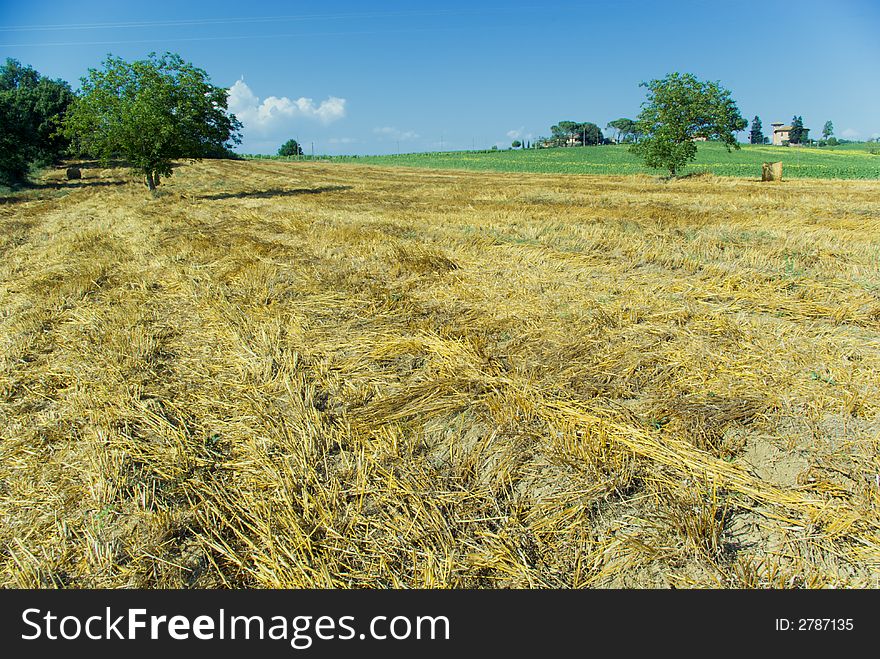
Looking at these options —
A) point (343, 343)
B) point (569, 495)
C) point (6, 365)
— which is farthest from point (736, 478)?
point (6, 365)

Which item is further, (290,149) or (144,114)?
(290,149)

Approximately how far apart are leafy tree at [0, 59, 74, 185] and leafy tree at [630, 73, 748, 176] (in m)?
29.4

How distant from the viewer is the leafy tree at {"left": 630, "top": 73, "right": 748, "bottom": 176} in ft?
87.9

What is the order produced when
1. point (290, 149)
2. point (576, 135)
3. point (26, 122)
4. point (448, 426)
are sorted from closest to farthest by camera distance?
1. point (448, 426)
2. point (26, 122)
3. point (290, 149)
4. point (576, 135)

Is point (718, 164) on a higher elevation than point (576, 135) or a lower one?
lower

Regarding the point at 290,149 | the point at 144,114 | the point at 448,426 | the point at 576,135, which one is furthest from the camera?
the point at 576,135

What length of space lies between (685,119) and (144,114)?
27.6m

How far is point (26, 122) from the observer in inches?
1375

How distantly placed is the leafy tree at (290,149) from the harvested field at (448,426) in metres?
117

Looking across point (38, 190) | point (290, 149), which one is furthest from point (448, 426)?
point (290, 149)

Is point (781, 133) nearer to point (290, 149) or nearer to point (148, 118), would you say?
point (290, 149)

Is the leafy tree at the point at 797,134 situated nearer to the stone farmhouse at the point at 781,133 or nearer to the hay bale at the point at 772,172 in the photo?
the stone farmhouse at the point at 781,133

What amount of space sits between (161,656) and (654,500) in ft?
7.42

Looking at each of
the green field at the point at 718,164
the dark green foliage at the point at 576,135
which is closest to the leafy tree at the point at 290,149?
the green field at the point at 718,164
